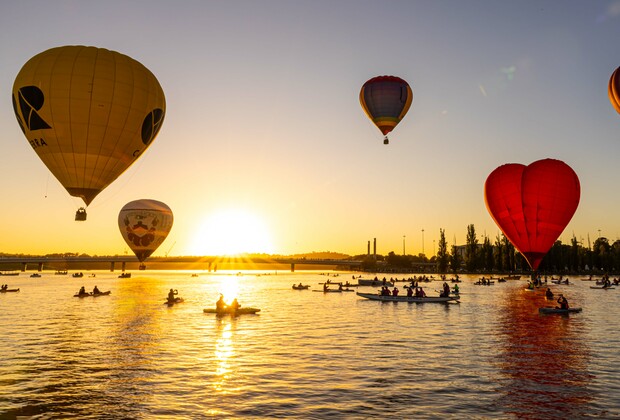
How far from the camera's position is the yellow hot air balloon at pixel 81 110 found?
4775 centimetres

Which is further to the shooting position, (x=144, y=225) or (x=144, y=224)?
(x=144, y=224)

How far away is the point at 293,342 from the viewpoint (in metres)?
37.7

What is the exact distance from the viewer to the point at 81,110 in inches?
1893

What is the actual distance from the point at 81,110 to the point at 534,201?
60.1 m

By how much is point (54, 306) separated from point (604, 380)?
67062 millimetres

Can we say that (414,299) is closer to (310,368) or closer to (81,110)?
(310,368)

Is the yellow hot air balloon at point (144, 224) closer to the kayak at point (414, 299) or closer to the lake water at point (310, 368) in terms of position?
the kayak at point (414, 299)

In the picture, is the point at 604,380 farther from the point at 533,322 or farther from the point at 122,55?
the point at 122,55

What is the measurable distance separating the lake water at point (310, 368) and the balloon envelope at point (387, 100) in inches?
1405

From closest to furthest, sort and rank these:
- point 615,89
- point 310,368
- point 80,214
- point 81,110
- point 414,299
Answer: point 310,368 < point 81,110 < point 80,214 < point 615,89 < point 414,299

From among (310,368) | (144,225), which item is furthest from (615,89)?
(144,225)

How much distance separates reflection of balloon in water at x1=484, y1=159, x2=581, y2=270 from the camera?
7500 cm

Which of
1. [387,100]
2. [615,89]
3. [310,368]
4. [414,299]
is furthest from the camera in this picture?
[387,100]

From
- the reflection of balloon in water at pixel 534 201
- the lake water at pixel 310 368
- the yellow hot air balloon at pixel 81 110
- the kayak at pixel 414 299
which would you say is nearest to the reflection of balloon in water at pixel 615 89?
the reflection of balloon in water at pixel 534 201
